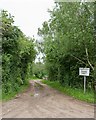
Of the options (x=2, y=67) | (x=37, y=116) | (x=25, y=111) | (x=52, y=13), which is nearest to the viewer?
(x=37, y=116)

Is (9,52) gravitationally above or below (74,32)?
below

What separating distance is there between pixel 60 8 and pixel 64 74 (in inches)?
335

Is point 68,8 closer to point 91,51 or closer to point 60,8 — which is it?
point 60,8

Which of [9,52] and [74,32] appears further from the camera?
[9,52]

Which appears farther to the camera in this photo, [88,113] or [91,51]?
[91,51]

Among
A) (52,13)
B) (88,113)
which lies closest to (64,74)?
(52,13)

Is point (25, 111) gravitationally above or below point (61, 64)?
below

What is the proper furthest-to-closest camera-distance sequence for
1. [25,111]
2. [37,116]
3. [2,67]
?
[2,67]
[25,111]
[37,116]

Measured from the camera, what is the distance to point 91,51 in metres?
21.6

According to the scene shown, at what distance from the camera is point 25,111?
12469 millimetres

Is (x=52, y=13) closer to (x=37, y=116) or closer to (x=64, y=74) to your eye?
(x=64, y=74)

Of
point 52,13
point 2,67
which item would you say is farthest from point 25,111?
point 52,13

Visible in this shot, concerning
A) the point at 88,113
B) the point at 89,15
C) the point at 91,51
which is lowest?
the point at 88,113

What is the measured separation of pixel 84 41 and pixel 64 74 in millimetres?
7648
